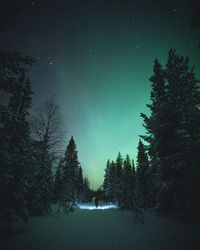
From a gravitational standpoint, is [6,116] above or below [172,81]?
below

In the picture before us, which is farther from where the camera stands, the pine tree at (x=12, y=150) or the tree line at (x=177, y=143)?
the tree line at (x=177, y=143)

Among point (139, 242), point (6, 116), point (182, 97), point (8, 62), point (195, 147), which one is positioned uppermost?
point (182, 97)

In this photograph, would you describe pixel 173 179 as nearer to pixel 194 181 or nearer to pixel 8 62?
pixel 194 181

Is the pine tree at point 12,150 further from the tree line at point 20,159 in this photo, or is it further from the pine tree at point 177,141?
the pine tree at point 177,141

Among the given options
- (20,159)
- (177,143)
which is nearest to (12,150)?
(20,159)

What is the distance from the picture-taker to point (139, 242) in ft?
15.3

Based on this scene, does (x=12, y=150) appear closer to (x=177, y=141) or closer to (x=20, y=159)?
(x=20, y=159)

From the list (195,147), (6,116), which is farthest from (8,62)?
(195,147)

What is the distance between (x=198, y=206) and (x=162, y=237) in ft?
8.82

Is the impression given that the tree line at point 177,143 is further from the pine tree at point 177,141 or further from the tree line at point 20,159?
the tree line at point 20,159

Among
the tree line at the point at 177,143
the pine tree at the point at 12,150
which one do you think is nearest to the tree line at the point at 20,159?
the pine tree at the point at 12,150

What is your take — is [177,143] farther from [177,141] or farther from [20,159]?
[20,159]

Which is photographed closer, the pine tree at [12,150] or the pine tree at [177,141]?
the pine tree at [12,150]

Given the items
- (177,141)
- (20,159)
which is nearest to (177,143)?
(177,141)
